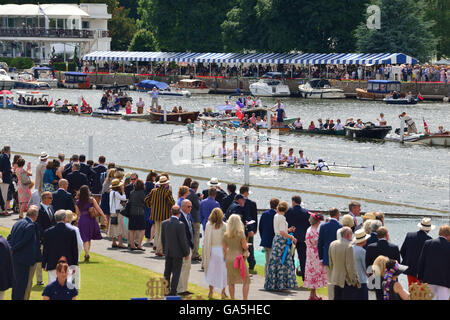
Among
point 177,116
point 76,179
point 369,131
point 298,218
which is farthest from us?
point 177,116

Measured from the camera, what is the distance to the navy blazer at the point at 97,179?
22.2 metres

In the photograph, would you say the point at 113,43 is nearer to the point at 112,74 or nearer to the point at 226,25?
the point at 112,74

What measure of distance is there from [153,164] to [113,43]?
89.7 metres

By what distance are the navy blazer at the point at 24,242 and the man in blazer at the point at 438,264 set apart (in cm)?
585

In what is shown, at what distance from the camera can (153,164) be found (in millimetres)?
47781

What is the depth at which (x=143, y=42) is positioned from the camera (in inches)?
4695

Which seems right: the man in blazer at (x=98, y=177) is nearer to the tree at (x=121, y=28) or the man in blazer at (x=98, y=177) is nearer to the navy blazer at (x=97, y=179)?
the navy blazer at (x=97, y=179)

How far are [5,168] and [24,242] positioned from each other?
9834 millimetres

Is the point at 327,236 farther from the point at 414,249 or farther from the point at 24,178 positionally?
the point at 24,178

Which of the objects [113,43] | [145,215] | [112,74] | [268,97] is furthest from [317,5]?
[145,215]

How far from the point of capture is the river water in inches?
1487

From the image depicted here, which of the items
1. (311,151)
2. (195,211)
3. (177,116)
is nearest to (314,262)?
(195,211)

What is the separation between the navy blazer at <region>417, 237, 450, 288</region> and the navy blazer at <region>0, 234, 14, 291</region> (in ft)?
19.7

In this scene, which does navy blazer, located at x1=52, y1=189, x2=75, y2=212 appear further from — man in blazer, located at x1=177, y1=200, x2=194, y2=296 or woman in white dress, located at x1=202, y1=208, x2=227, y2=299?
woman in white dress, located at x1=202, y1=208, x2=227, y2=299
